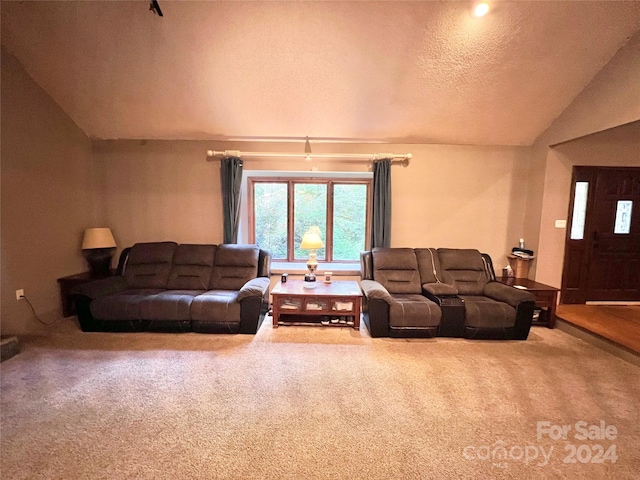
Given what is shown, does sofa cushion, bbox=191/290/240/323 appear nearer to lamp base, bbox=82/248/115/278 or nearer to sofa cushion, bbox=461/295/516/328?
lamp base, bbox=82/248/115/278

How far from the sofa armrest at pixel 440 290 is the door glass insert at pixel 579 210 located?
2170 mm

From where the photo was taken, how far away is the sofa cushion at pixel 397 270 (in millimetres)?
3641

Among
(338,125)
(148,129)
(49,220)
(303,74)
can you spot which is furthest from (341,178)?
(49,220)

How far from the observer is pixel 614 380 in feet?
7.88

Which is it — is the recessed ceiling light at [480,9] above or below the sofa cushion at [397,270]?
above

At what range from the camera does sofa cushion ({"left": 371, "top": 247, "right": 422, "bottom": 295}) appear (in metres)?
3.64

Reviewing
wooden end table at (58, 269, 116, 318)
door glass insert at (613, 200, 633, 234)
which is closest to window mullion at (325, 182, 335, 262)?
wooden end table at (58, 269, 116, 318)

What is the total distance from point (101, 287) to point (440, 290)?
392 centimetres

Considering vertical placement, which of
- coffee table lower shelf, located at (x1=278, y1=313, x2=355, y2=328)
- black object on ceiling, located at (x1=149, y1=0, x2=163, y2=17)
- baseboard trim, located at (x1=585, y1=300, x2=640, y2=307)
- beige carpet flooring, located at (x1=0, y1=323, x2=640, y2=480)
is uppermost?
black object on ceiling, located at (x1=149, y1=0, x2=163, y2=17)

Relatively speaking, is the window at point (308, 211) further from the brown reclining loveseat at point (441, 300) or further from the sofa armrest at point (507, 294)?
the sofa armrest at point (507, 294)

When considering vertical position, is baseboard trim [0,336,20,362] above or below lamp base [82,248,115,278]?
below

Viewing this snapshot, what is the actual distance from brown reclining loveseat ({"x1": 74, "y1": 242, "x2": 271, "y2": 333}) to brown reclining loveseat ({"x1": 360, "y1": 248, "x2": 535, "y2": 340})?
1.39m


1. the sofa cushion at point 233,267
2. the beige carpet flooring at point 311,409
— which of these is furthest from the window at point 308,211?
the beige carpet flooring at point 311,409

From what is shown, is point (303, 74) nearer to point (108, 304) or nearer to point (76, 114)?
point (76, 114)
